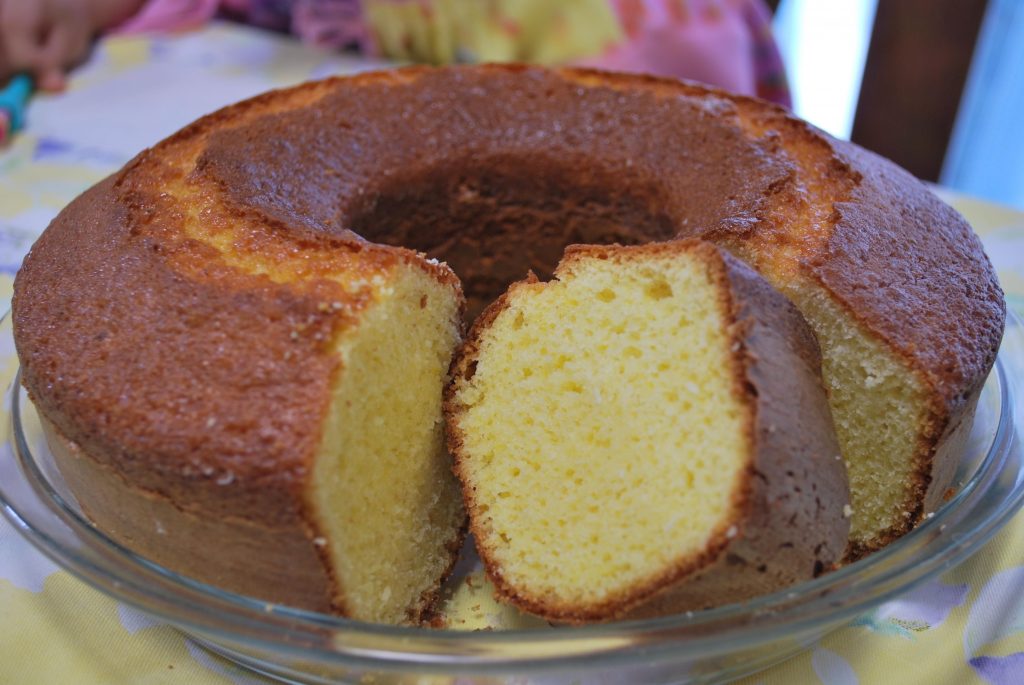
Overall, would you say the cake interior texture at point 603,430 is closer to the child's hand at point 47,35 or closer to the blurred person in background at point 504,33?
the blurred person in background at point 504,33

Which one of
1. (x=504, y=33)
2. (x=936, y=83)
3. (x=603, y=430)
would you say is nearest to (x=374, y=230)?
(x=603, y=430)

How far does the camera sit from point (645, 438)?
1.32 metres

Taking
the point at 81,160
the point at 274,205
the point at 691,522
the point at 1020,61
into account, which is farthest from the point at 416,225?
the point at 1020,61

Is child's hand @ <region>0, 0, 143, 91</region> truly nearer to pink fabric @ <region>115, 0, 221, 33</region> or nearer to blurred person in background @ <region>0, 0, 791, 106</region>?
blurred person in background @ <region>0, 0, 791, 106</region>

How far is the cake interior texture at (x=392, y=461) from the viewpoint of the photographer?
1301 mm

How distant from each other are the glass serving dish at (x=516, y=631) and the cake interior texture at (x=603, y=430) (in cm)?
11

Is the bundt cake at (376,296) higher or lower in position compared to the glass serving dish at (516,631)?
higher

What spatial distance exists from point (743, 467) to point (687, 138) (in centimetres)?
88

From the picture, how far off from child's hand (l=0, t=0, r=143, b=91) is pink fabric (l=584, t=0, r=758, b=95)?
1855 mm

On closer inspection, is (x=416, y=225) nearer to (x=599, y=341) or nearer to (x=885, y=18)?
(x=599, y=341)

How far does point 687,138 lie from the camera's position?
1.88 metres

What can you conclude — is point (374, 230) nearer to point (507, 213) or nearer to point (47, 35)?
point (507, 213)

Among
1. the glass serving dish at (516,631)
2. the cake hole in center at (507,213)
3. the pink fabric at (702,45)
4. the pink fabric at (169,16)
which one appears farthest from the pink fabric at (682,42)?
the glass serving dish at (516,631)

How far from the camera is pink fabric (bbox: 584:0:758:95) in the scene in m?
3.00
